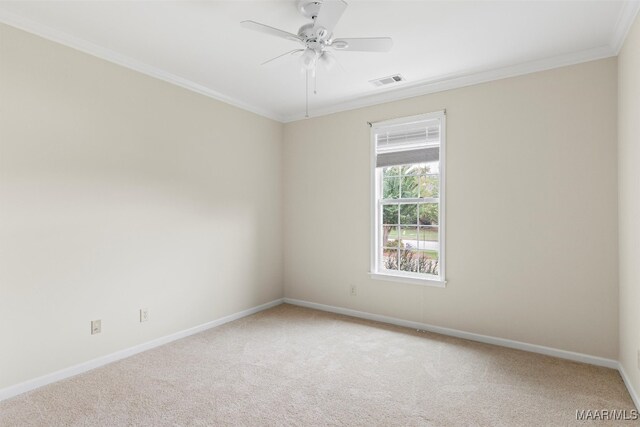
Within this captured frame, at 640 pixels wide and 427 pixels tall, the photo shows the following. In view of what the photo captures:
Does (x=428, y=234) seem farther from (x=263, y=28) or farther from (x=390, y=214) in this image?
(x=263, y=28)

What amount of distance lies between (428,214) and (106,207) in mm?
3149

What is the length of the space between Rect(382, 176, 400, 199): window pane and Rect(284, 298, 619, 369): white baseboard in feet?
4.64

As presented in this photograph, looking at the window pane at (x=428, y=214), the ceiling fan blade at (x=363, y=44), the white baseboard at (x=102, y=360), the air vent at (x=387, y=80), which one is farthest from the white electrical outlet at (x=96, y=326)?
the air vent at (x=387, y=80)

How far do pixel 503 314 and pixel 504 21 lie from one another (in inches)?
99.3

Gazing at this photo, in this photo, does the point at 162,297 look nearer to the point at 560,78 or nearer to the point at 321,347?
the point at 321,347

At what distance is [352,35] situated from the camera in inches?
107

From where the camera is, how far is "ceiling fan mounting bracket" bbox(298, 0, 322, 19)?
2273mm

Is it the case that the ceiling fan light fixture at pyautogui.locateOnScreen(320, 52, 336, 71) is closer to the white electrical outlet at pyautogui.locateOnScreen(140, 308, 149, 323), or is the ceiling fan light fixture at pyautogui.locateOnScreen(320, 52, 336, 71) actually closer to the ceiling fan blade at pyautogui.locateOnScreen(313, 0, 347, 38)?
the ceiling fan blade at pyautogui.locateOnScreen(313, 0, 347, 38)

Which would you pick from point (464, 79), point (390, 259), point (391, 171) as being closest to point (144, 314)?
point (390, 259)

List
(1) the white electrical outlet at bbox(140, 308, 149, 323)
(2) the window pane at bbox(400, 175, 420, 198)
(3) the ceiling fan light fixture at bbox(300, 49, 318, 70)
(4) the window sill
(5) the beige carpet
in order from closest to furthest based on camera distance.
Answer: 1. (5) the beige carpet
2. (3) the ceiling fan light fixture at bbox(300, 49, 318, 70)
3. (1) the white electrical outlet at bbox(140, 308, 149, 323)
4. (4) the window sill
5. (2) the window pane at bbox(400, 175, 420, 198)

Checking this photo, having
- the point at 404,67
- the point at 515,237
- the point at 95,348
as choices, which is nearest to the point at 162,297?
the point at 95,348

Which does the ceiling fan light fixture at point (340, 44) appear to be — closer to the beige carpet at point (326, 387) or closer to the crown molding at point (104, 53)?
the crown molding at point (104, 53)

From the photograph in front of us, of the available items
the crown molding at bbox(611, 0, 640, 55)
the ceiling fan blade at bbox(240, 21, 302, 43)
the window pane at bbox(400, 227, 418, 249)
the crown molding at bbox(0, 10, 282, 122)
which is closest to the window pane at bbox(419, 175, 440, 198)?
the window pane at bbox(400, 227, 418, 249)

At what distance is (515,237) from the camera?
3311 millimetres
